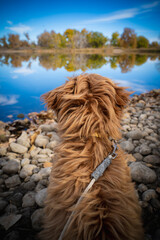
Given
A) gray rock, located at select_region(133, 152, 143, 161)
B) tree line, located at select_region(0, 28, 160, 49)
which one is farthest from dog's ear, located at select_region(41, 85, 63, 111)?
tree line, located at select_region(0, 28, 160, 49)

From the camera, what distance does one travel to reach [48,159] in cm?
359

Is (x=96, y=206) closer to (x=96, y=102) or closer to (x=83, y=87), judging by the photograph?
(x=96, y=102)

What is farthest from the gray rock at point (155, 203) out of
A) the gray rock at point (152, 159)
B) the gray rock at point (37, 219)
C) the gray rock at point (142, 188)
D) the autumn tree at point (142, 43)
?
the autumn tree at point (142, 43)

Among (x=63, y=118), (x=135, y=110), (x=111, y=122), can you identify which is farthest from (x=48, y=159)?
(x=135, y=110)

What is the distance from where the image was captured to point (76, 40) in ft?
279

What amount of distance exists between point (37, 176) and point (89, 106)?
2.32m

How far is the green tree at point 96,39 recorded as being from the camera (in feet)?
297

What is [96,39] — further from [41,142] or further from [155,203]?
[155,203]

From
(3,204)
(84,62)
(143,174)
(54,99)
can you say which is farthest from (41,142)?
(84,62)

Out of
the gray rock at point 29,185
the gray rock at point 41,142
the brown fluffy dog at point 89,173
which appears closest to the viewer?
the brown fluffy dog at point 89,173

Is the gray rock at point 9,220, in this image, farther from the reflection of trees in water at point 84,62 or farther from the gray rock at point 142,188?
the reflection of trees in water at point 84,62

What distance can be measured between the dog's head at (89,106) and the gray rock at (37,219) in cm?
160

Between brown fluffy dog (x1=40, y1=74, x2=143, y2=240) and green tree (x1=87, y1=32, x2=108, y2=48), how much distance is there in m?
102

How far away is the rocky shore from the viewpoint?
2068mm
